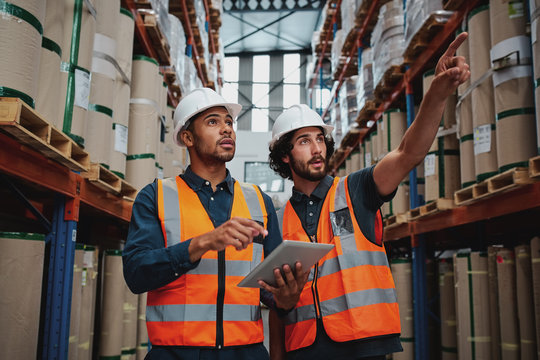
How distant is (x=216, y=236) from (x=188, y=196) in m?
0.45

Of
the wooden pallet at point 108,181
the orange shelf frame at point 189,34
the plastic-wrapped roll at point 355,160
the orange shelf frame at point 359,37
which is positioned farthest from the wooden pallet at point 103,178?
the plastic-wrapped roll at point 355,160

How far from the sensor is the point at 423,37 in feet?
16.1

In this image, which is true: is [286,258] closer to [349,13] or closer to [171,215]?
[171,215]

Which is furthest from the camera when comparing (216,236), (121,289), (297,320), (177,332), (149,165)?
(149,165)

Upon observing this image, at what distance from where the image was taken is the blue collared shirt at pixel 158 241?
1794mm

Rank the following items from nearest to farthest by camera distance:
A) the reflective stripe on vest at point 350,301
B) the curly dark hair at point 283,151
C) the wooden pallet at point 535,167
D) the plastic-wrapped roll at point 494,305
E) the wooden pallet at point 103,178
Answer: the reflective stripe on vest at point 350,301
the wooden pallet at point 535,167
the curly dark hair at point 283,151
the wooden pallet at point 103,178
the plastic-wrapped roll at point 494,305

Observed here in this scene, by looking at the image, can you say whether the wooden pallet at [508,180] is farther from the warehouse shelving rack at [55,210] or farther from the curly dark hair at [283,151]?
the warehouse shelving rack at [55,210]

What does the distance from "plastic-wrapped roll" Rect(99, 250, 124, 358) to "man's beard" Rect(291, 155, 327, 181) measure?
7.28 feet

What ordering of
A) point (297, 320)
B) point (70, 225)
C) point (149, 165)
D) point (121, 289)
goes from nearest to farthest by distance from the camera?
point (297, 320) → point (70, 225) → point (121, 289) → point (149, 165)

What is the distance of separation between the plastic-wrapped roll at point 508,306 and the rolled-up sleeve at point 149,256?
284 cm

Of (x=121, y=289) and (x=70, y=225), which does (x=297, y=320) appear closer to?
(x=70, y=225)

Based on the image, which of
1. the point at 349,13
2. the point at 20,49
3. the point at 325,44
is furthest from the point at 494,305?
the point at 325,44

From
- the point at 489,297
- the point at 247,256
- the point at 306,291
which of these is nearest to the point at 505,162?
the point at 489,297

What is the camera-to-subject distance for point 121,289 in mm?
4246
